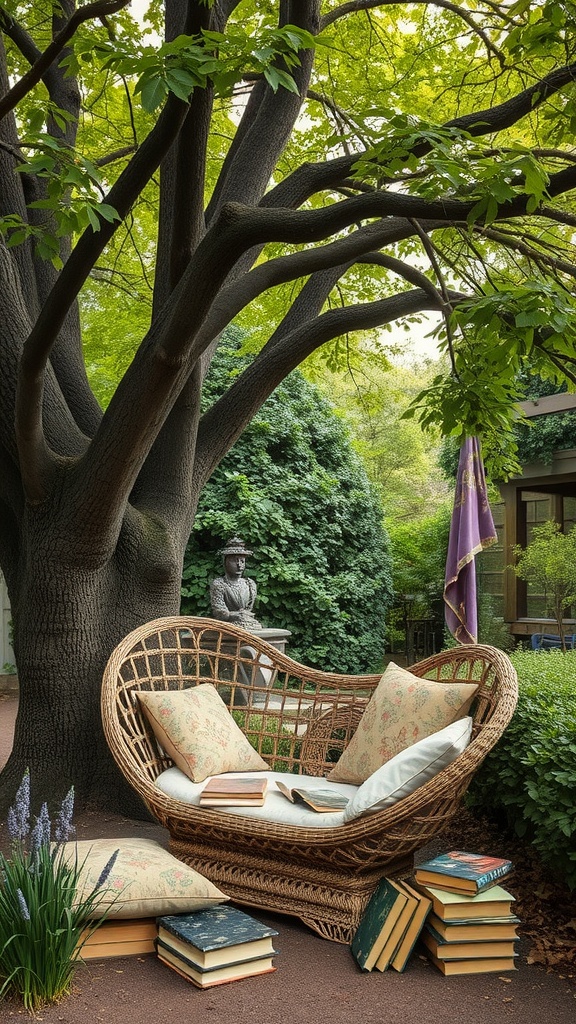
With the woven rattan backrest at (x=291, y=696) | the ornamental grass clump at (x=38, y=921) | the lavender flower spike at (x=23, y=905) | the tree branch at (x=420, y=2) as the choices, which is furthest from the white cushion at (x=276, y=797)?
the tree branch at (x=420, y=2)

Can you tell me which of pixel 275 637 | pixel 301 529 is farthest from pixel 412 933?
pixel 301 529

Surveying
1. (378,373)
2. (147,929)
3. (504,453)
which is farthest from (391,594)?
(378,373)

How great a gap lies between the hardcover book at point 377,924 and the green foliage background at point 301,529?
6.03 m

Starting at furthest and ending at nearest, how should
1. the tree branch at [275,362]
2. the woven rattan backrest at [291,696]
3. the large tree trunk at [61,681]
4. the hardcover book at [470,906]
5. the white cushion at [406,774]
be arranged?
the tree branch at [275,362] → the large tree trunk at [61,681] → the woven rattan backrest at [291,696] → the white cushion at [406,774] → the hardcover book at [470,906]

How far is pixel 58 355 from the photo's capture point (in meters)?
4.98

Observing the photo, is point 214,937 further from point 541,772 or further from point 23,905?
point 541,772

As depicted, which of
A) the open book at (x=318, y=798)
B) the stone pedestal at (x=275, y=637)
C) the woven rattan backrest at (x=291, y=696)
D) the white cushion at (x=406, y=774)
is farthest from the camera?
the stone pedestal at (x=275, y=637)

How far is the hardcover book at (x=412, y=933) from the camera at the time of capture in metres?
2.88

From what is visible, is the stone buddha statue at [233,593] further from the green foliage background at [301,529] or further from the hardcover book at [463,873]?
the hardcover book at [463,873]

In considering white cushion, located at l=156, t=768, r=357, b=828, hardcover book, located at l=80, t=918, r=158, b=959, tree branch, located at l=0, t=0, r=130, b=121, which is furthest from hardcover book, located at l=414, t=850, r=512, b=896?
tree branch, located at l=0, t=0, r=130, b=121

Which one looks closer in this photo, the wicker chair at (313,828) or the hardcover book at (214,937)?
the hardcover book at (214,937)

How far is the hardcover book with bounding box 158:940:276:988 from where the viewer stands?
2.76 m

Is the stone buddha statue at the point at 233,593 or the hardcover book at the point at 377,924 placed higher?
the stone buddha statue at the point at 233,593

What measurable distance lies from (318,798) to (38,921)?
116 centimetres
